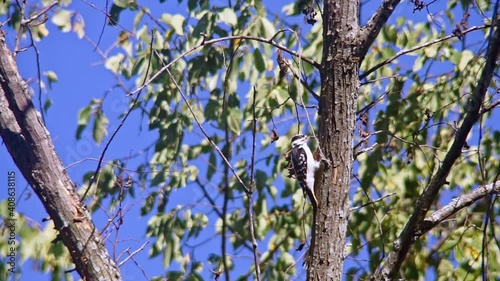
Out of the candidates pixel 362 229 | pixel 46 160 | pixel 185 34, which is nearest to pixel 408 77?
pixel 362 229

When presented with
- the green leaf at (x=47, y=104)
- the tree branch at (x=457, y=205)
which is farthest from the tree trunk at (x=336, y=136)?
the green leaf at (x=47, y=104)

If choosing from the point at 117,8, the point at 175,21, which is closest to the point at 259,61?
the point at 175,21

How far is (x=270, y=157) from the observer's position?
6.03 m

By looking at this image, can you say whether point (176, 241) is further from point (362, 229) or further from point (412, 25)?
point (412, 25)

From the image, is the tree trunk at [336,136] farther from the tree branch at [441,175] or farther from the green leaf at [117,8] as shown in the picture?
the green leaf at [117,8]

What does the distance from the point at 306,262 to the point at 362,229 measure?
2.52 m

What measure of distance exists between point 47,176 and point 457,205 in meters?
1.51

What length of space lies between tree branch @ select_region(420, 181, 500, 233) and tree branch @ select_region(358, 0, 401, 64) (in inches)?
24.5

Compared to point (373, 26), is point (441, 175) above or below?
below

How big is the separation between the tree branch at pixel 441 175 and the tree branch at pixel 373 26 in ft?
1.25

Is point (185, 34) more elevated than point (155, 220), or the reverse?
point (185, 34)

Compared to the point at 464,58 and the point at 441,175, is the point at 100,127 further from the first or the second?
the point at 441,175

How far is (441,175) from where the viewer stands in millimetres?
2783

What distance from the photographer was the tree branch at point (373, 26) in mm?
2818
